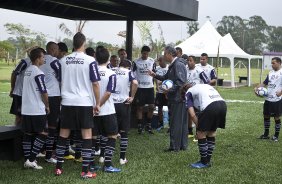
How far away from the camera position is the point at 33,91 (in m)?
6.55

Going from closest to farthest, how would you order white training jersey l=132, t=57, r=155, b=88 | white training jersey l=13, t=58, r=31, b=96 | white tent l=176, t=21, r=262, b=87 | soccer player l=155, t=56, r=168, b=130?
white training jersey l=13, t=58, r=31, b=96 → white training jersey l=132, t=57, r=155, b=88 → soccer player l=155, t=56, r=168, b=130 → white tent l=176, t=21, r=262, b=87

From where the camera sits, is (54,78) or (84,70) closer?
(84,70)

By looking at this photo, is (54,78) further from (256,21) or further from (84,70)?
(256,21)

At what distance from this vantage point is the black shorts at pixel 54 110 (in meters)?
7.13

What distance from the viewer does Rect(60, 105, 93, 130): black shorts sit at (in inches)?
240

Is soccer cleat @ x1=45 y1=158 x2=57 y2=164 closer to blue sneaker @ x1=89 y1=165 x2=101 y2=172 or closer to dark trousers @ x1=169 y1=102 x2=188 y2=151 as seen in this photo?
blue sneaker @ x1=89 y1=165 x2=101 y2=172

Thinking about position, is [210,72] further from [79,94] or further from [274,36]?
[274,36]

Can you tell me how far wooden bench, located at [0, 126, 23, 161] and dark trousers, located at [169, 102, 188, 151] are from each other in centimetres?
286

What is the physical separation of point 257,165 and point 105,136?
268 cm

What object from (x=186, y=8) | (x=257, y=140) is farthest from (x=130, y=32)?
(x=257, y=140)

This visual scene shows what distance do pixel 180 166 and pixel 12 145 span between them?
2.85 meters

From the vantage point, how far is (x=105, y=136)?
6859mm

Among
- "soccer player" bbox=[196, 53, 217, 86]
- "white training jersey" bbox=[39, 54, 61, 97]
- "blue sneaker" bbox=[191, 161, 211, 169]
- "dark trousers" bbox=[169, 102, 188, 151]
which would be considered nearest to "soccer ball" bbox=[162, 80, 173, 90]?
"dark trousers" bbox=[169, 102, 188, 151]

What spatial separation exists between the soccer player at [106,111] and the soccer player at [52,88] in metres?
0.88
